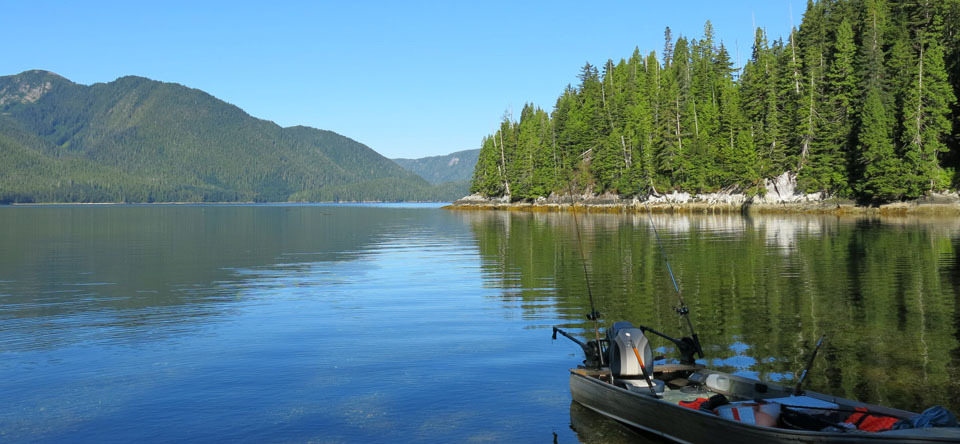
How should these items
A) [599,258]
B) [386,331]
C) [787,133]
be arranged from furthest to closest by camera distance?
[787,133], [599,258], [386,331]

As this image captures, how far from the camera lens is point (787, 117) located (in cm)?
10431

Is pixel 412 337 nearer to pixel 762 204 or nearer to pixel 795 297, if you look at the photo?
pixel 795 297

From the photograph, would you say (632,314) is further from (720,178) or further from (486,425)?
(720,178)

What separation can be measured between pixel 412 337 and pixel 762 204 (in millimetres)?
95435

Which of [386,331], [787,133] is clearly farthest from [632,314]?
[787,133]

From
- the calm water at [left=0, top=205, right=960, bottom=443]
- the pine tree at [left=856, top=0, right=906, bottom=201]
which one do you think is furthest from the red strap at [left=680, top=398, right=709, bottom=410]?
the pine tree at [left=856, top=0, right=906, bottom=201]

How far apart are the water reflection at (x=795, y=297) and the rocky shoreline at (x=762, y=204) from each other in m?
21.8

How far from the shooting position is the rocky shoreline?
3177 inches

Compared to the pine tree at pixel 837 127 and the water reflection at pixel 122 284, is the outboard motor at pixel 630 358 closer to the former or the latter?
the water reflection at pixel 122 284

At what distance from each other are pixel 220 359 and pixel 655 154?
394 feet

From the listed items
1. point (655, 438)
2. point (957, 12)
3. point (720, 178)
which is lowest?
point (655, 438)

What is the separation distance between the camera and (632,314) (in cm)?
2170

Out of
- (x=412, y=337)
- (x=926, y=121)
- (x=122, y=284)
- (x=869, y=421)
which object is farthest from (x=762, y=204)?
(x=869, y=421)

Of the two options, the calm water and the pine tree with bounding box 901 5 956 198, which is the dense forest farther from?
the calm water
